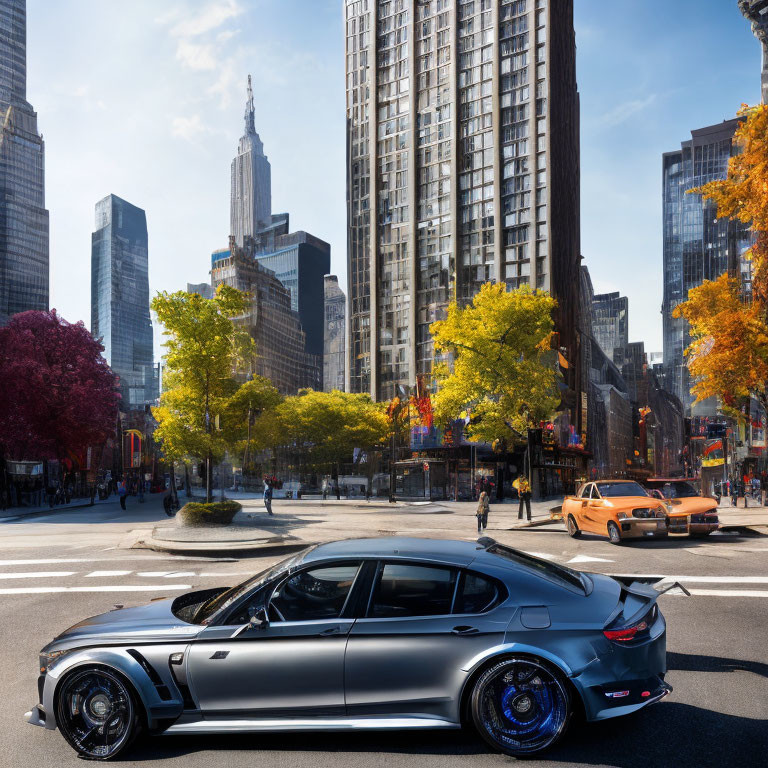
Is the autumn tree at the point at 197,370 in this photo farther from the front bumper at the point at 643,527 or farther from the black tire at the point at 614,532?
the front bumper at the point at 643,527

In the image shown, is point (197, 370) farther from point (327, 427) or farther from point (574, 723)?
point (327, 427)

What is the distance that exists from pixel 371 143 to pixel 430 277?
2164cm

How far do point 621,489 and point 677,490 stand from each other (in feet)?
8.88

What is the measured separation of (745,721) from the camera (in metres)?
5.23

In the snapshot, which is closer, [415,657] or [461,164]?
[415,657]

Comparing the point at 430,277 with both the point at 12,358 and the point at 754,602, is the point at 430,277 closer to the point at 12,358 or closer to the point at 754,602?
the point at 12,358

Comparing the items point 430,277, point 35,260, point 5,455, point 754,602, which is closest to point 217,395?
point 754,602

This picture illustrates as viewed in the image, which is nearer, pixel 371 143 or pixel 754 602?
pixel 754 602

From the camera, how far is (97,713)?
4.92 m

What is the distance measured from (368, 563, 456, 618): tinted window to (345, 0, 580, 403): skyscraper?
234 feet

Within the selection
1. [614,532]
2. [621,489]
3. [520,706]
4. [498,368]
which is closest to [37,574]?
[520,706]

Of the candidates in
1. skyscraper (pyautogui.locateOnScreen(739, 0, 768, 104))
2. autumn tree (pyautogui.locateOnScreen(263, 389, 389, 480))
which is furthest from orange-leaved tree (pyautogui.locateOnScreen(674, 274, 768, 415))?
autumn tree (pyautogui.locateOnScreen(263, 389, 389, 480))

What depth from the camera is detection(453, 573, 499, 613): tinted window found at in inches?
191

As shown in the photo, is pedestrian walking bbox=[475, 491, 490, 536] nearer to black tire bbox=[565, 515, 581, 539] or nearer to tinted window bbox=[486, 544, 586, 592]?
black tire bbox=[565, 515, 581, 539]
